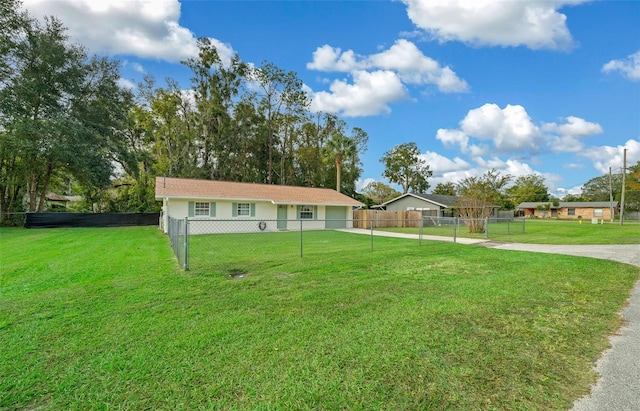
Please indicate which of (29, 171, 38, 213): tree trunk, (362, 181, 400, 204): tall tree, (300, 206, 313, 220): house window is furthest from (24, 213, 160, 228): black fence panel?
(362, 181, 400, 204): tall tree

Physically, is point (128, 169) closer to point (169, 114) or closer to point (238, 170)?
point (169, 114)

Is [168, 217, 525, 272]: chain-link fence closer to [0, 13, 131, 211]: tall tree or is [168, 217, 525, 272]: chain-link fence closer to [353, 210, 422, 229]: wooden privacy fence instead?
[353, 210, 422, 229]: wooden privacy fence

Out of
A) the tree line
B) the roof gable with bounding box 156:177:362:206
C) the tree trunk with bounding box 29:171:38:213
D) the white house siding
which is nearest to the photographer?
the white house siding

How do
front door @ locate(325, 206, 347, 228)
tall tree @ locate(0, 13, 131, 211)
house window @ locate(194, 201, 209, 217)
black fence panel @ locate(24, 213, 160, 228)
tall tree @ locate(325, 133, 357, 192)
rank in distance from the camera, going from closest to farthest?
house window @ locate(194, 201, 209, 217)
black fence panel @ locate(24, 213, 160, 228)
tall tree @ locate(0, 13, 131, 211)
front door @ locate(325, 206, 347, 228)
tall tree @ locate(325, 133, 357, 192)

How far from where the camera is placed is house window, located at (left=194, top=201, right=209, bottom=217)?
17997 millimetres

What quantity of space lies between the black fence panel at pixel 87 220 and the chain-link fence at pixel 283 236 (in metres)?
8.11

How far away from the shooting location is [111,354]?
114 inches

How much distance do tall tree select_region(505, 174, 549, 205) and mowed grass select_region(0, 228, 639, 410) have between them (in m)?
56.4

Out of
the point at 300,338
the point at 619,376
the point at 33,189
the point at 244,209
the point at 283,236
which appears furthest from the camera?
the point at 33,189

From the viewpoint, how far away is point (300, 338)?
3.30 metres

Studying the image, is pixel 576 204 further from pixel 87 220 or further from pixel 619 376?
pixel 87 220

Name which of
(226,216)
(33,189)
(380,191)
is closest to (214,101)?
(33,189)

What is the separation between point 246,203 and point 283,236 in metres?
5.47

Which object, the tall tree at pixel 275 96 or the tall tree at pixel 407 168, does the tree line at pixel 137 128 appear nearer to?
the tall tree at pixel 275 96
